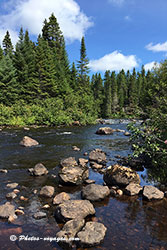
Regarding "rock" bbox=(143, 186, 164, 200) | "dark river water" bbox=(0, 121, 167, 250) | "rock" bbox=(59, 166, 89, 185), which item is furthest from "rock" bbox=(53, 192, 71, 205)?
"rock" bbox=(143, 186, 164, 200)

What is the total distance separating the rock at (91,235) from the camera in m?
4.52

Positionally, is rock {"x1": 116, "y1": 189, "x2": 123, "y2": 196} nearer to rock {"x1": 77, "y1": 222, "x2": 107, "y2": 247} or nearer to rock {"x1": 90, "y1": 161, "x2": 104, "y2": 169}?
rock {"x1": 77, "y1": 222, "x2": 107, "y2": 247}

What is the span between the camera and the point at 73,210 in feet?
18.5

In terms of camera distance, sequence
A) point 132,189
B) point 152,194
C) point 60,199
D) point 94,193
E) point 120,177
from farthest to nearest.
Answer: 1. point 120,177
2. point 132,189
3. point 152,194
4. point 94,193
5. point 60,199

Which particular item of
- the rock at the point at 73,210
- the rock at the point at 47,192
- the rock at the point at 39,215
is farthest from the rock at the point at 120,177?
the rock at the point at 39,215

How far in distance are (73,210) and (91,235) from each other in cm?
110

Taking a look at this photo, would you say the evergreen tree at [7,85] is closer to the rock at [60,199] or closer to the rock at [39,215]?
the rock at [60,199]

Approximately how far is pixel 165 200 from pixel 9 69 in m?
35.3

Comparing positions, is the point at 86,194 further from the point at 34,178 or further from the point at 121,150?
the point at 121,150

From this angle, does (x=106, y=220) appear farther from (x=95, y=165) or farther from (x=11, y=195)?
(x=95, y=165)

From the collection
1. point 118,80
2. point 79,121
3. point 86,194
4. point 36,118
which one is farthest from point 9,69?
point 118,80

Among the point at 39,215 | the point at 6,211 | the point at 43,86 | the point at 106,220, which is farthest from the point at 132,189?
the point at 43,86

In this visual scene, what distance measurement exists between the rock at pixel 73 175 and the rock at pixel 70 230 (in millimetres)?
3000

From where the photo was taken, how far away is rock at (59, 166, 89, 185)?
8.15 m
